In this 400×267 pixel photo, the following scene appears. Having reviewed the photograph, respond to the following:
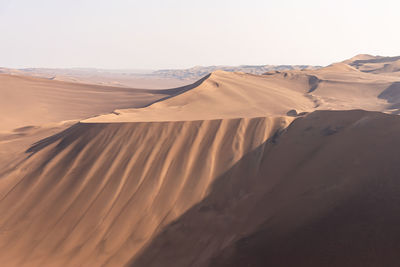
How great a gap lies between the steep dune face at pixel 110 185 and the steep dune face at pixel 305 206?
711 millimetres

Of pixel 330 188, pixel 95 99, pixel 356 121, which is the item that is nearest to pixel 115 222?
pixel 330 188

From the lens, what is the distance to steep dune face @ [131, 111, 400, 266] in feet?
20.2

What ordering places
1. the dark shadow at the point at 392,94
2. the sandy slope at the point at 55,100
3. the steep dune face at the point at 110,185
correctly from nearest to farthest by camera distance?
the steep dune face at the point at 110,185 → the dark shadow at the point at 392,94 → the sandy slope at the point at 55,100

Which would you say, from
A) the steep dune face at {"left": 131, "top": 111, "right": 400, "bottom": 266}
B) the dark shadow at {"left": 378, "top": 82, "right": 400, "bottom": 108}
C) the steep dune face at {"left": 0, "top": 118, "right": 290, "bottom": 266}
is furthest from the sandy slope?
the steep dune face at {"left": 131, "top": 111, "right": 400, "bottom": 266}

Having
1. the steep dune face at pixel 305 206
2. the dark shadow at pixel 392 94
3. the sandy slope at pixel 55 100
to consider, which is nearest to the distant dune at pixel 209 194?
the steep dune face at pixel 305 206

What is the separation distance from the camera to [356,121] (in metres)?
10.7

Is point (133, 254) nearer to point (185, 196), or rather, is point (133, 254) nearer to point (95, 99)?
point (185, 196)

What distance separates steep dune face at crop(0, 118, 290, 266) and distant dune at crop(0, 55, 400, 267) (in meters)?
0.04

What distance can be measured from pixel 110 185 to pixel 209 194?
11.9 ft

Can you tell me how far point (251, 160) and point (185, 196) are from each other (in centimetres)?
267

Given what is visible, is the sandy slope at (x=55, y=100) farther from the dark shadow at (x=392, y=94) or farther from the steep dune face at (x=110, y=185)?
the dark shadow at (x=392, y=94)

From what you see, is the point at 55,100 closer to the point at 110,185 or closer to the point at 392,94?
the point at 110,185

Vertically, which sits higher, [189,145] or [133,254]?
[189,145]

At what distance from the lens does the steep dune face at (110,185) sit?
899 cm
